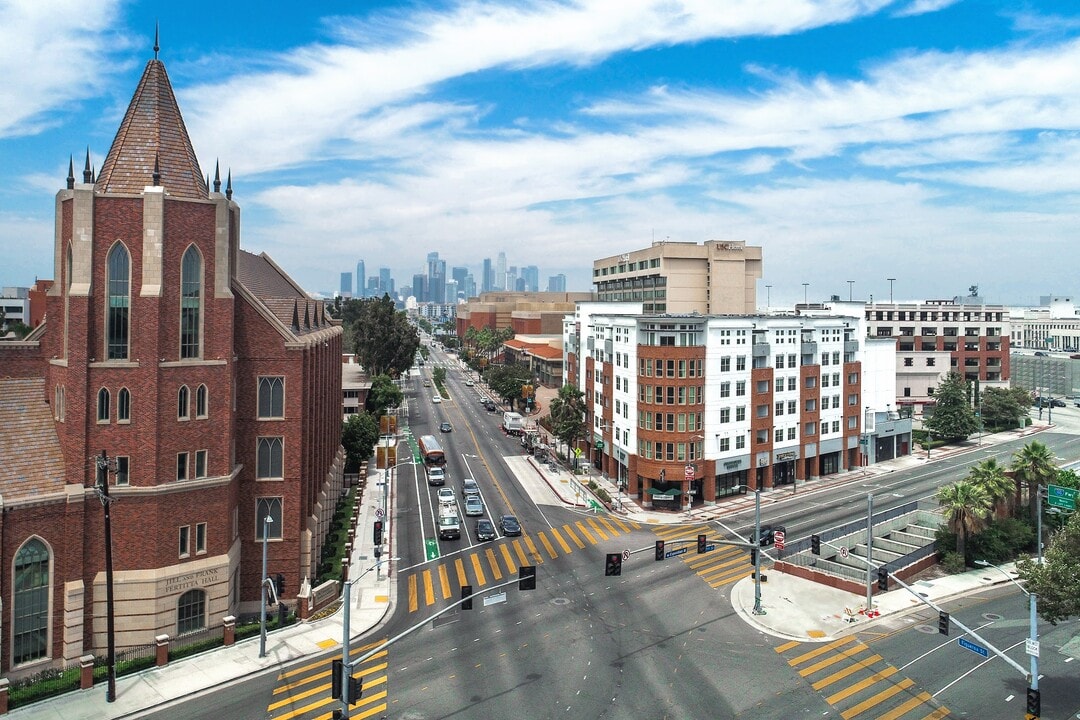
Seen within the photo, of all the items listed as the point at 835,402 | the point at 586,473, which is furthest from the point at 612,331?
the point at 835,402

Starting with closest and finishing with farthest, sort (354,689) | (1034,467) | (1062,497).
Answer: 1. (354,689)
2. (1062,497)
3. (1034,467)

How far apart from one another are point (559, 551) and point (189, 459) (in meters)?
27.2

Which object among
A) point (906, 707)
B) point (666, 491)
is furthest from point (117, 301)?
→ point (666, 491)

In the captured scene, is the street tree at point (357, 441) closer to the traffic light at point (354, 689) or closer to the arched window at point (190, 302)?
the arched window at point (190, 302)

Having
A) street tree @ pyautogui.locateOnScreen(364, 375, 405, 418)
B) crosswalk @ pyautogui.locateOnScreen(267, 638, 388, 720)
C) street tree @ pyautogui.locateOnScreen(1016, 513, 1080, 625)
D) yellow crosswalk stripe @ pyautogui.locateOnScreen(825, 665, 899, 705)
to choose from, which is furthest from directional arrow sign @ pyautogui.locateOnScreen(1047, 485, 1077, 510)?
street tree @ pyautogui.locateOnScreen(364, 375, 405, 418)

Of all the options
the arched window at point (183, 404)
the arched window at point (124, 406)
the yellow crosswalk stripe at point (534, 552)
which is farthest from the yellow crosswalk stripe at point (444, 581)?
the arched window at point (124, 406)

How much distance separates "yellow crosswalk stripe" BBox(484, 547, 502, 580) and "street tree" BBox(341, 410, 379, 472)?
28893 mm

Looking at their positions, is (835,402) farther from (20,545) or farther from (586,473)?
(20,545)

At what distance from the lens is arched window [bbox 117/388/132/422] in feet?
118

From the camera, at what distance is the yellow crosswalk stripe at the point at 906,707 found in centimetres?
3022

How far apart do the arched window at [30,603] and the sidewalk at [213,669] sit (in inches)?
149

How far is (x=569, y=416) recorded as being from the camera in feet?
267

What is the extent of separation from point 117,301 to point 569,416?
52296 mm

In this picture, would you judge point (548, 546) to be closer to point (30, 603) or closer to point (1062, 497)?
point (30, 603)
